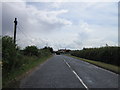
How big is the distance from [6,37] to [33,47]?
33.3 m

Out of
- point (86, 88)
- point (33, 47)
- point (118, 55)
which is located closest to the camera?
point (86, 88)

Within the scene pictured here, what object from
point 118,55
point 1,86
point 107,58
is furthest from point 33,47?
point 1,86

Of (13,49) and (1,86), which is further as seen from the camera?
(13,49)

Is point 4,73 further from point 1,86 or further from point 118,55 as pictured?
point 118,55

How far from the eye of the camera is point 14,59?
14633mm

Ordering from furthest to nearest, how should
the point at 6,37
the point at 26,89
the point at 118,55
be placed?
the point at 118,55 < the point at 6,37 < the point at 26,89

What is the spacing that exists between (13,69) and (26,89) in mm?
5255

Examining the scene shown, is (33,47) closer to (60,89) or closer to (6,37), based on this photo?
(6,37)

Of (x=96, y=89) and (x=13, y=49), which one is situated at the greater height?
(x=13, y=49)

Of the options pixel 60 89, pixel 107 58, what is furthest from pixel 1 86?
pixel 107 58

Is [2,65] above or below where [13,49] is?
below

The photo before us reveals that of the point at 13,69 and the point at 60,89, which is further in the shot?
the point at 13,69

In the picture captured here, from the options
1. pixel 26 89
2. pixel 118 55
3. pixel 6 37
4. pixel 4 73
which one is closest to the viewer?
pixel 26 89

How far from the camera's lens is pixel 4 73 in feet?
43.5
